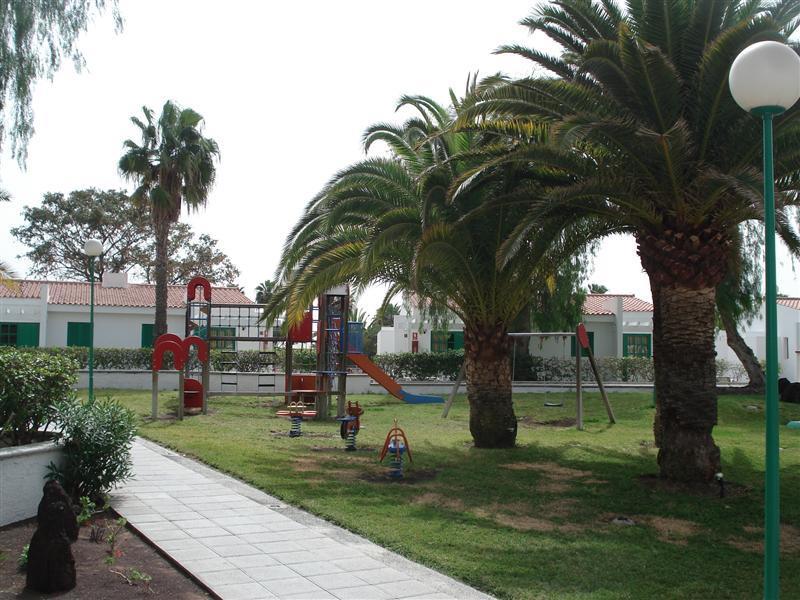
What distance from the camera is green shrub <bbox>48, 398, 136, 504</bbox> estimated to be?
8.42 meters

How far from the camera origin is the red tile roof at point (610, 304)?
3694 centimetres

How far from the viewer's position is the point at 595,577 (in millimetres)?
6562

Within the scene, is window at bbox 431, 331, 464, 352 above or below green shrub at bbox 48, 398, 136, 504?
above

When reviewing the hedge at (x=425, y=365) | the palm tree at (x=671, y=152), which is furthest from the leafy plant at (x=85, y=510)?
the hedge at (x=425, y=365)

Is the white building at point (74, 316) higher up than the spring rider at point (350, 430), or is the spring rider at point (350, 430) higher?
the white building at point (74, 316)

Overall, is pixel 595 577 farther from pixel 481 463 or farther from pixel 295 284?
pixel 295 284

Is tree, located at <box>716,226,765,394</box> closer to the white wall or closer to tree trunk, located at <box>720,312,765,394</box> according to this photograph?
tree trunk, located at <box>720,312,765,394</box>

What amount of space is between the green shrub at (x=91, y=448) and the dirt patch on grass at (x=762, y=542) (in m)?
6.62

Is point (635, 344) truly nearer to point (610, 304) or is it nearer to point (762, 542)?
point (610, 304)

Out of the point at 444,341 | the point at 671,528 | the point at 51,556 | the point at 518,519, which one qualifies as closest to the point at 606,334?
the point at 444,341

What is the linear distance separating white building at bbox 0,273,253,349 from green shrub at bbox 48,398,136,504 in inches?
978

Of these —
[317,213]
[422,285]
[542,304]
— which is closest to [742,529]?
[422,285]

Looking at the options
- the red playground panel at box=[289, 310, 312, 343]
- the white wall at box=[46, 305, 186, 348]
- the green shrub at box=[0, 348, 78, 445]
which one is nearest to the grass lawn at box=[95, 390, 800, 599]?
the green shrub at box=[0, 348, 78, 445]

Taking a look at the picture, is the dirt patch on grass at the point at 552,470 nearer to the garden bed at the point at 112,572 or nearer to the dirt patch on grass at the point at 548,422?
the garden bed at the point at 112,572
